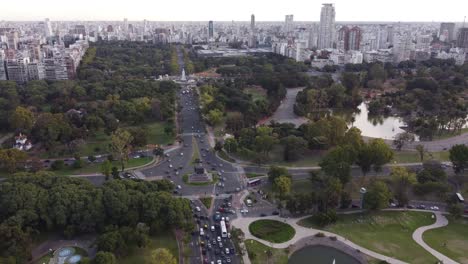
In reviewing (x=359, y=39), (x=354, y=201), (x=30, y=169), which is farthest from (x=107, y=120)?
(x=359, y=39)

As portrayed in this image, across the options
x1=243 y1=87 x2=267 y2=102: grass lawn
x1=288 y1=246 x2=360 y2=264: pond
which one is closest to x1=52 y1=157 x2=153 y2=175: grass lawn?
x1=288 y1=246 x2=360 y2=264: pond

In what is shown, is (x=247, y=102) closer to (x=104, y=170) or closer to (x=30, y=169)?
(x=104, y=170)

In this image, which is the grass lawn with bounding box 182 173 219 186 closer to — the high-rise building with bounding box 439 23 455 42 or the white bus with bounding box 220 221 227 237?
the white bus with bounding box 220 221 227 237

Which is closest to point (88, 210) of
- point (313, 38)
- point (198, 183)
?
point (198, 183)

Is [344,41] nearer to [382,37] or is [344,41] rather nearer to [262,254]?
[382,37]

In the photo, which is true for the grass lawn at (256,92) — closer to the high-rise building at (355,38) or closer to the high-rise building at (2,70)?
the high-rise building at (2,70)
